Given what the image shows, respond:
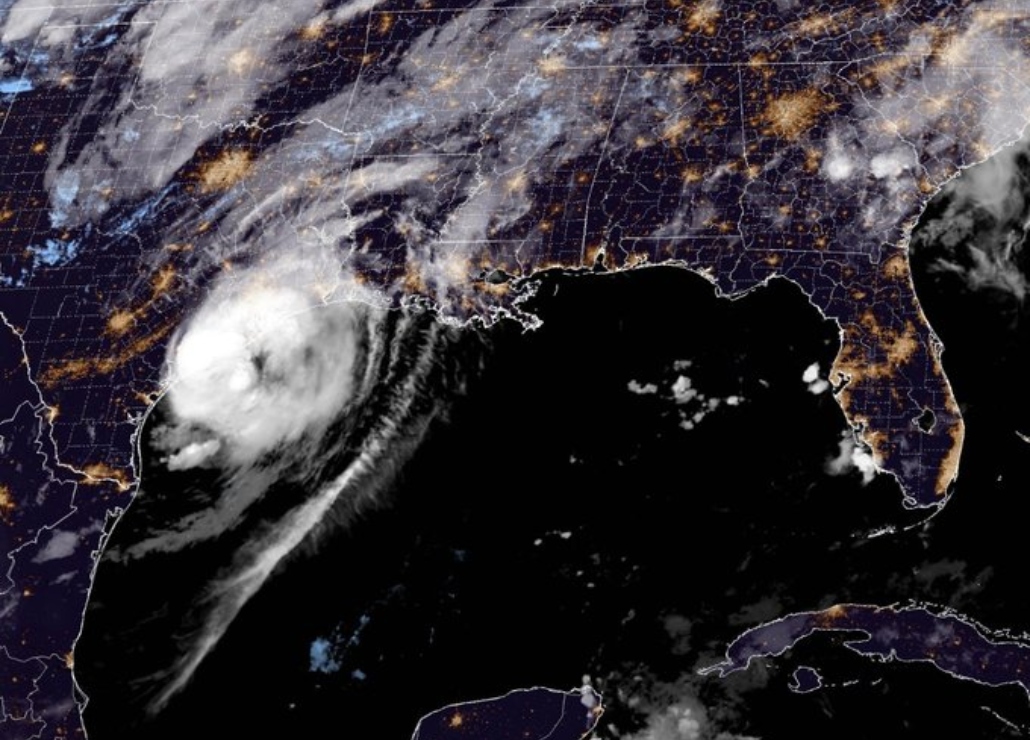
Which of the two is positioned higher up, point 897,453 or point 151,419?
point 151,419

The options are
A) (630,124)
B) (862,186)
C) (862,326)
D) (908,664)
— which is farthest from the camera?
(630,124)

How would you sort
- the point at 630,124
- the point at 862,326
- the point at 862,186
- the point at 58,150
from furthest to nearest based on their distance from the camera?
the point at 58,150
the point at 630,124
the point at 862,186
the point at 862,326

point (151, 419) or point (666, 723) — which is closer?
point (666, 723)

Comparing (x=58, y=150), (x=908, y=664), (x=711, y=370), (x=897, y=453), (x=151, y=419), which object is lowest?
(x=908, y=664)

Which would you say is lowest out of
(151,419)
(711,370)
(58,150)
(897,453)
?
(897,453)

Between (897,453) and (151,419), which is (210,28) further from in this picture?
(897,453)

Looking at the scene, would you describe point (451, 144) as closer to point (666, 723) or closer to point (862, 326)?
point (862, 326)

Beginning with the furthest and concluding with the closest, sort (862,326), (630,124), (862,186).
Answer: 1. (630,124)
2. (862,186)
3. (862,326)

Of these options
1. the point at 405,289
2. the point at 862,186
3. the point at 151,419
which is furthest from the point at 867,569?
the point at 151,419

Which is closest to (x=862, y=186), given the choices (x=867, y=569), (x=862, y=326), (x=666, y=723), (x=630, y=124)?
(x=862, y=326)
